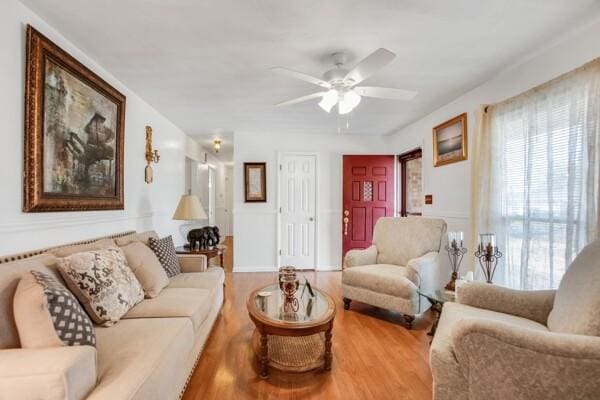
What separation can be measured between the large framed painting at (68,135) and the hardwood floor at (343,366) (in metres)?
1.49

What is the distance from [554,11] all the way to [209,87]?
8.60ft

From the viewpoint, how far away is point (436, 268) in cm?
289

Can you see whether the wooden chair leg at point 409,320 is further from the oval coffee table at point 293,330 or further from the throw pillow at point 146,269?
the throw pillow at point 146,269

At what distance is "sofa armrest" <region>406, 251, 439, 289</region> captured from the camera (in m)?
2.64

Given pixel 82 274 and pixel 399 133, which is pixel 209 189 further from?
pixel 82 274

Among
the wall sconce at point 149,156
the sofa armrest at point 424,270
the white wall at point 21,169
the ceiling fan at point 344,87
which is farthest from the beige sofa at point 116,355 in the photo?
the sofa armrest at point 424,270

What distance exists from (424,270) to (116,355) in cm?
243

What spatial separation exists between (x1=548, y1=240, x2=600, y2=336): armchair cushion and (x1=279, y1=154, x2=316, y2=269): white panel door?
3398mm

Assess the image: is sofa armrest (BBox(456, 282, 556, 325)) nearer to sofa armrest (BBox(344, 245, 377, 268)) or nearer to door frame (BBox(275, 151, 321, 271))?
sofa armrest (BBox(344, 245, 377, 268))

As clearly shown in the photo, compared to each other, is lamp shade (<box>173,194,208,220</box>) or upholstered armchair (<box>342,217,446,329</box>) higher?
lamp shade (<box>173,194,208,220</box>)

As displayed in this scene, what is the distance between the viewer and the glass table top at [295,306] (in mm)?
Answer: 1871

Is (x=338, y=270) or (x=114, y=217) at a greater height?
(x=114, y=217)

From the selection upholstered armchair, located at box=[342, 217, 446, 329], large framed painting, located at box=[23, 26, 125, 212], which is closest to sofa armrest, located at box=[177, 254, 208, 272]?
large framed painting, located at box=[23, 26, 125, 212]

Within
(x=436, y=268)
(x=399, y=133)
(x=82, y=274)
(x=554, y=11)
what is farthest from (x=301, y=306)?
(x=399, y=133)
